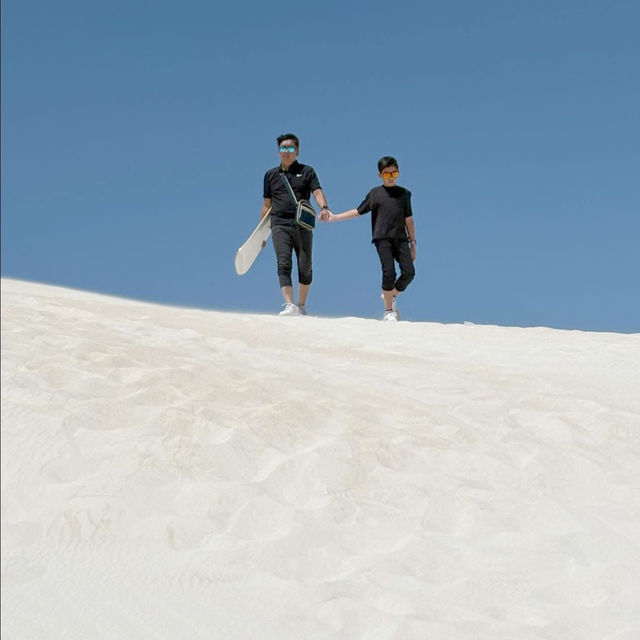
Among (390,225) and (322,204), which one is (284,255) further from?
(390,225)

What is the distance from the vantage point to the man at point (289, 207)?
10.1m

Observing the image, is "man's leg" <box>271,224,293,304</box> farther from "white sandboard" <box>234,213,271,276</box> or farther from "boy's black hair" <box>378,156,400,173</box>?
"boy's black hair" <box>378,156,400,173</box>

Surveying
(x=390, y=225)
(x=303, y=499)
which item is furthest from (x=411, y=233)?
(x=303, y=499)

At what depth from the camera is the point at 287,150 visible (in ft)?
33.2

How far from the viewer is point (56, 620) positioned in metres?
Answer: 3.21

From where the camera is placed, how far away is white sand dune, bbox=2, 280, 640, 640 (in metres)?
3.33

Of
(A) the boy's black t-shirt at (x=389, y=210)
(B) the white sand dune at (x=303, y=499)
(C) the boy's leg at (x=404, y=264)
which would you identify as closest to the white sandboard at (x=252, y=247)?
(A) the boy's black t-shirt at (x=389, y=210)

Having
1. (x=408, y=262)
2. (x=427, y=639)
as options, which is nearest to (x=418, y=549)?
(x=427, y=639)

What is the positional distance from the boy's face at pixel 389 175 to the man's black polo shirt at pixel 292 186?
2.44 ft

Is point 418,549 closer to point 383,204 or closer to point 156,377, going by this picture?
point 156,377

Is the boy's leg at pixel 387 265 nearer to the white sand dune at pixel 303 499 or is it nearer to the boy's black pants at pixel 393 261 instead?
the boy's black pants at pixel 393 261

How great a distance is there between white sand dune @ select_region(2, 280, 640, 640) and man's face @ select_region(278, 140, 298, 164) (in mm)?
4190

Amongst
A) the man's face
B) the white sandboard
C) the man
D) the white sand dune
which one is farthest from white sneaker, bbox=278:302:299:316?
the white sand dune

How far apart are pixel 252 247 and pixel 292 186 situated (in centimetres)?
102
